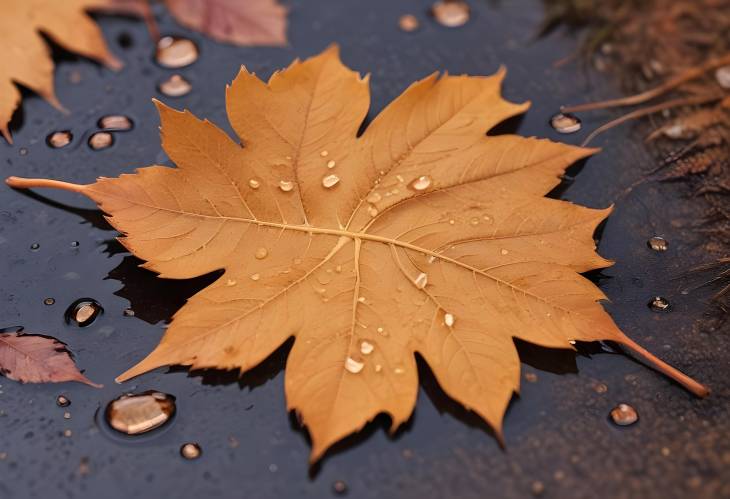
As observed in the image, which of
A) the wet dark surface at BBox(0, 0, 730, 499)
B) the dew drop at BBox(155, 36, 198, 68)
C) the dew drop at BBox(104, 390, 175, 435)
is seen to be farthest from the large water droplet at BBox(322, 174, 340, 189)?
the dew drop at BBox(155, 36, 198, 68)

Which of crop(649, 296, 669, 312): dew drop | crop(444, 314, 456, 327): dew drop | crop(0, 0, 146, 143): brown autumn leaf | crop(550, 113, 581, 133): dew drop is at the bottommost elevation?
crop(649, 296, 669, 312): dew drop

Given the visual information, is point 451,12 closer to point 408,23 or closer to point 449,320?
point 408,23

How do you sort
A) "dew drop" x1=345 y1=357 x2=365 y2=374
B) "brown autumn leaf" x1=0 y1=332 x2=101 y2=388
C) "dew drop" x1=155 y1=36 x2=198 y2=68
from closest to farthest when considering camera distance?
"dew drop" x1=345 y1=357 x2=365 y2=374 → "brown autumn leaf" x1=0 y1=332 x2=101 y2=388 → "dew drop" x1=155 y1=36 x2=198 y2=68

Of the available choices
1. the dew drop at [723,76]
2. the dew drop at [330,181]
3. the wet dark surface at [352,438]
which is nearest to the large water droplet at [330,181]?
the dew drop at [330,181]

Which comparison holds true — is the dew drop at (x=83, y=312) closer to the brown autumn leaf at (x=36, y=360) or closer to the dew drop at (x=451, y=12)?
the brown autumn leaf at (x=36, y=360)

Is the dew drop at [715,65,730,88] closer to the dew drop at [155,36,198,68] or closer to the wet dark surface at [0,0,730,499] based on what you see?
the wet dark surface at [0,0,730,499]

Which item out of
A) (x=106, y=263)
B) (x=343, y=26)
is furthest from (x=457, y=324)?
(x=343, y=26)
